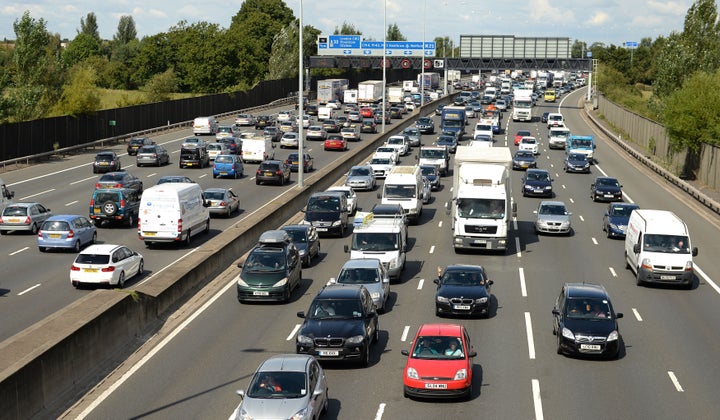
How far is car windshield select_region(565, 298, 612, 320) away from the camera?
81.9 feet

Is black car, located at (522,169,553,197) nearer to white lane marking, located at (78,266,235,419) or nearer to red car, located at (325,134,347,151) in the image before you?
red car, located at (325,134,347,151)

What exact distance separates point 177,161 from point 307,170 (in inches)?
490

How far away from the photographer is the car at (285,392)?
57.4ft

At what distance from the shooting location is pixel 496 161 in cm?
4100

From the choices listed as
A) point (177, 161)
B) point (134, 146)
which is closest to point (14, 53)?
point (134, 146)

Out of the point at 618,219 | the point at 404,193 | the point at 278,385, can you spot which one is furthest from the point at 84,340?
the point at 618,219

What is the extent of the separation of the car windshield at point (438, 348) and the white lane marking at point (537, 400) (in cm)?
184

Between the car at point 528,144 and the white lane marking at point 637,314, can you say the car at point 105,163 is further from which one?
the white lane marking at point 637,314

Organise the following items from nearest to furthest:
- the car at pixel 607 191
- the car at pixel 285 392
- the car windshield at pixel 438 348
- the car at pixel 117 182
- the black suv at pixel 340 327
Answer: the car at pixel 285 392
the car windshield at pixel 438 348
the black suv at pixel 340 327
the car at pixel 117 182
the car at pixel 607 191

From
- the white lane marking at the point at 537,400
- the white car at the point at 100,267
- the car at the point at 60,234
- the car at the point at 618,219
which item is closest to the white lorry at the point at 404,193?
the car at the point at 618,219

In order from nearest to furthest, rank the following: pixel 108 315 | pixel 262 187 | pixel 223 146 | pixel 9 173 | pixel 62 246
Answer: pixel 108 315, pixel 62 246, pixel 262 187, pixel 9 173, pixel 223 146

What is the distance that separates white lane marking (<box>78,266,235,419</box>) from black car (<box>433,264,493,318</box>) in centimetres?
739

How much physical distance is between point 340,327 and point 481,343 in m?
4.56

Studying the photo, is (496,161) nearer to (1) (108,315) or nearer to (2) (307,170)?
(1) (108,315)
